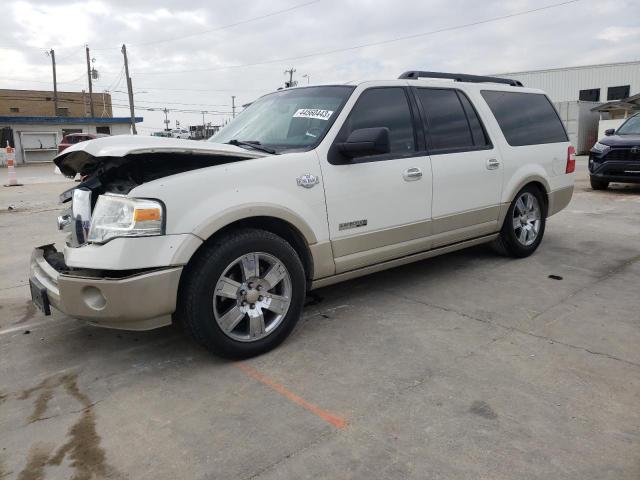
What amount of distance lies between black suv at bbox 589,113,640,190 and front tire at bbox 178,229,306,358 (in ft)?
31.5

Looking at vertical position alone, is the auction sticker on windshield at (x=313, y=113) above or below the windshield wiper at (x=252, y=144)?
above

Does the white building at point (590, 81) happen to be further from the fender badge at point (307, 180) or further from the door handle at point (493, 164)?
the fender badge at point (307, 180)

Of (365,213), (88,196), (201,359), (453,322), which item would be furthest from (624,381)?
(88,196)

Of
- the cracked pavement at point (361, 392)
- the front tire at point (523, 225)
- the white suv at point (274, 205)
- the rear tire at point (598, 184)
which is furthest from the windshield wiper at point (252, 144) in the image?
the rear tire at point (598, 184)

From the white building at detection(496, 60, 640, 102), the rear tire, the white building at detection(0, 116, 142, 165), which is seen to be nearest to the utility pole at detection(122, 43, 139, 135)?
the white building at detection(0, 116, 142, 165)

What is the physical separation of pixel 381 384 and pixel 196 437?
108cm

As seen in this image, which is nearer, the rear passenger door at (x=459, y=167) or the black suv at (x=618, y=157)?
the rear passenger door at (x=459, y=167)

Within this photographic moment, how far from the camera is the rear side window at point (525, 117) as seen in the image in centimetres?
521

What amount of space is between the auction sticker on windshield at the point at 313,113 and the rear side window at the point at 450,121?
3.26ft

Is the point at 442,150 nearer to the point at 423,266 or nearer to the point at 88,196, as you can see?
the point at 423,266

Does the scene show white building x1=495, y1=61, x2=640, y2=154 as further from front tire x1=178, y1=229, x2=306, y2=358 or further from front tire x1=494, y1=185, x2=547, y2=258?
front tire x1=178, y1=229, x2=306, y2=358

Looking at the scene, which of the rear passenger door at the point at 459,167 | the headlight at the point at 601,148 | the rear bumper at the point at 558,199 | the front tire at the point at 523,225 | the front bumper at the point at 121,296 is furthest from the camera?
the headlight at the point at 601,148

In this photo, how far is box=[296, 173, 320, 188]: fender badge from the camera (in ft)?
11.5

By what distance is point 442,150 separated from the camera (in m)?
4.49
